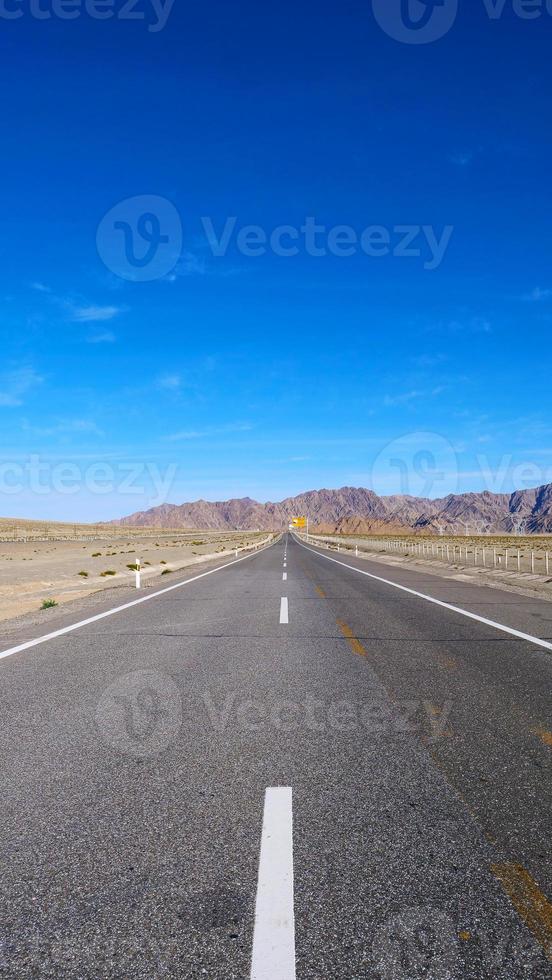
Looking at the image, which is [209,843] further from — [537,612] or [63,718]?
[537,612]

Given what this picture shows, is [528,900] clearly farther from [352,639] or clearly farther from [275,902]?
[352,639]

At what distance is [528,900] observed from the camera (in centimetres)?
267

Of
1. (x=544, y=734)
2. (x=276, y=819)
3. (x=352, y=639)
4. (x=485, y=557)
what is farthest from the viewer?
(x=485, y=557)

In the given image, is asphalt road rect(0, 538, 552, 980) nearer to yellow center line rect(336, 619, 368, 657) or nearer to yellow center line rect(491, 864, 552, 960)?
yellow center line rect(491, 864, 552, 960)

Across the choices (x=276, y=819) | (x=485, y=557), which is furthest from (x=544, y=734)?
(x=485, y=557)

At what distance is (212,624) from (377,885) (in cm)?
821

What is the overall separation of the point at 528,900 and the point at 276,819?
1.34 m

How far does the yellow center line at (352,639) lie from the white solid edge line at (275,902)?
16.0 feet

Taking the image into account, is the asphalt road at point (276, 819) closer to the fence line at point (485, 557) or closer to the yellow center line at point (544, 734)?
the yellow center line at point (544, 734)

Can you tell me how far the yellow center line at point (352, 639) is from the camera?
8.39 meters

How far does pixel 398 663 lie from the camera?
25.0 ft

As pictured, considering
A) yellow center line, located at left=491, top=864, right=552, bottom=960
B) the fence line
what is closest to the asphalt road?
yellow center line, located at left=491, top=864, right=552, bottom=960

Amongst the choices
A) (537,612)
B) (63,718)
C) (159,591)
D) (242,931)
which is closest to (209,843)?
(242,931)

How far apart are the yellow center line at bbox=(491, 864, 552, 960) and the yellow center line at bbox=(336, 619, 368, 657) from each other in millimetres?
5259
